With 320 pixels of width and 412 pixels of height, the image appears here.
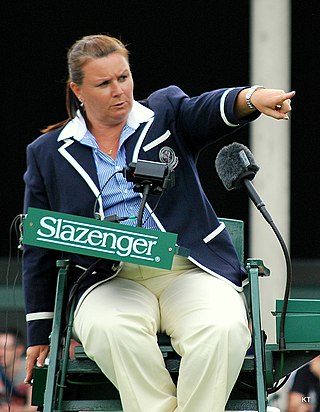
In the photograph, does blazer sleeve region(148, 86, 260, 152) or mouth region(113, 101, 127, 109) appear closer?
blazer sleeve region(148, 86, 260, 152)

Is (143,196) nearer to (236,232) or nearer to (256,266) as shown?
(256,266)

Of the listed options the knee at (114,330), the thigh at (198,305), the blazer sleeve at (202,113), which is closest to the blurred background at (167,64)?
the blazer sleeve at (202,113)

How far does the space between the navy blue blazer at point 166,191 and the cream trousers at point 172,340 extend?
0.54ft

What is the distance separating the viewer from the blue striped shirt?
15.0 feet

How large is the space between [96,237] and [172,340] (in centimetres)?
52

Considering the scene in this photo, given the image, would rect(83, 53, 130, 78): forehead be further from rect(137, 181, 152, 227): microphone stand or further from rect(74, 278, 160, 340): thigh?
rect(74, 278, 160, 340): thigh

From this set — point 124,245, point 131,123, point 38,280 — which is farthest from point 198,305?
point 131,123

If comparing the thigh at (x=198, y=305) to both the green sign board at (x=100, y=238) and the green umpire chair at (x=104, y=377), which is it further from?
the green sign board at (x=100, y=238)

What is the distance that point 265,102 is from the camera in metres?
4.27

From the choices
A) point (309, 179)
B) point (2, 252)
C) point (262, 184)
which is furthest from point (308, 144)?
point (2, 252)

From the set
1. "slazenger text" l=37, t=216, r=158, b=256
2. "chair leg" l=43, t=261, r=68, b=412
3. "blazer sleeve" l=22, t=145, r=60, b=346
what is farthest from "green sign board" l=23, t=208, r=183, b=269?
"blazer sleeve" l=22, t=145, r=60, b=346

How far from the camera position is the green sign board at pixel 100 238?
414cm

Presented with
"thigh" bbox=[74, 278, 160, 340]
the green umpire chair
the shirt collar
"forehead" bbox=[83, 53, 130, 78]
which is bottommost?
the green umpire chair

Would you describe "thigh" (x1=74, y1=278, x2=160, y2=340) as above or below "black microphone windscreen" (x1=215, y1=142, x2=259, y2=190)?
below
